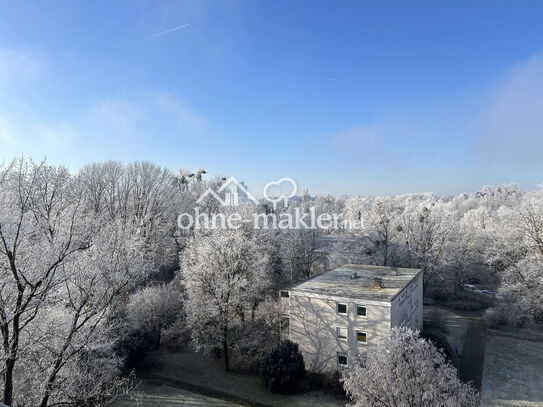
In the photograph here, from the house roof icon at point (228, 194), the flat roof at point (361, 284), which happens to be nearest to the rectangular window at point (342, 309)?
the flat roof at point (361, 284)

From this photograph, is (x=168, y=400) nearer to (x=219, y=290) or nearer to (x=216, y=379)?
(x=216, y=379)

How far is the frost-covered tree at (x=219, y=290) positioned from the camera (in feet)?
76.8

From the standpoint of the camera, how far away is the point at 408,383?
12.8m

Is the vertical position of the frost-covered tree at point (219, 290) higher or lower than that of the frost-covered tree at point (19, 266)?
lower

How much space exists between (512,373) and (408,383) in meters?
14.5

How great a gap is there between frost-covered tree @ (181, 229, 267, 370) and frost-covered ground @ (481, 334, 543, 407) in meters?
15.3

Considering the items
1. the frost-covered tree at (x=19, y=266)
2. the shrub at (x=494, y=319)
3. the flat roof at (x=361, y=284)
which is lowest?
Result: the shrub at (x=494, y=319)

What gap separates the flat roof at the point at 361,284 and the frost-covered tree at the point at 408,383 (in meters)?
6.82

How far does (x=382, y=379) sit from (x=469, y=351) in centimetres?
1689

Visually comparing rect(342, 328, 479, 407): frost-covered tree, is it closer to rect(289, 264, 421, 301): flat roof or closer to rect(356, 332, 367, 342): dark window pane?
rect(289, 264, 421, 301): flat roof

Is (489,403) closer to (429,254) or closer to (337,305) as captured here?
(337,305)

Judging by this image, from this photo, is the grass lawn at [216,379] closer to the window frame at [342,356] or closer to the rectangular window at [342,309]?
the window frame at [342,356]

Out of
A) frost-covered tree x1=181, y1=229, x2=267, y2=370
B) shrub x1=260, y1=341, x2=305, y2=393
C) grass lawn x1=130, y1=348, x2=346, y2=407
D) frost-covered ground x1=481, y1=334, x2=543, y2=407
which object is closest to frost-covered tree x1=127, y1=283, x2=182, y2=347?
grass lawn x1=130, y1=348, x2=346, y2=407

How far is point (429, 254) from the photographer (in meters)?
39.5
